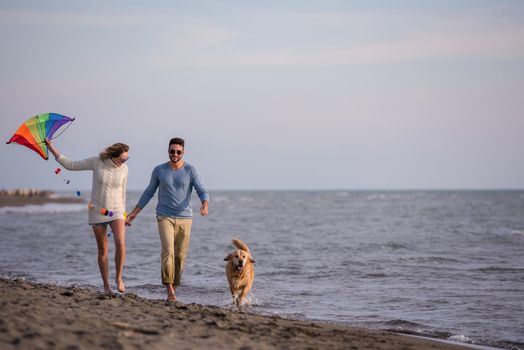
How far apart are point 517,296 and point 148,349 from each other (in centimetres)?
725

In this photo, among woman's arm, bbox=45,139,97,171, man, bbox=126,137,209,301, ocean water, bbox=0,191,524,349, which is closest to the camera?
woman's arm, bbox=45,139,97,171

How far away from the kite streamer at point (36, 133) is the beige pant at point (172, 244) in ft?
5.35

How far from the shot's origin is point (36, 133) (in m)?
8.00

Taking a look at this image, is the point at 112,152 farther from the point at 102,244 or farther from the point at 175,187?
the point at 102,244

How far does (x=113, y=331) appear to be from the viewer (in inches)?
209

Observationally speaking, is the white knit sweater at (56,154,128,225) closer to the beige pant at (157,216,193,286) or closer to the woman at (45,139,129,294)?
the woman at (45,139,129,294)

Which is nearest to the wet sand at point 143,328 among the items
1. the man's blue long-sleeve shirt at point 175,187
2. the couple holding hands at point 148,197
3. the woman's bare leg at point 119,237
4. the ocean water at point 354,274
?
the woman's bare leg at point 119,237

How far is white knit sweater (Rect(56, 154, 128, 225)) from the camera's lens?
25.4 feet

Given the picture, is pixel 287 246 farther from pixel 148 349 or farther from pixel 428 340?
pixel 148 349

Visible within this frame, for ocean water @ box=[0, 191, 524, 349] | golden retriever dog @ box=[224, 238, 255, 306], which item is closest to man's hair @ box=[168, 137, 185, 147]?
golden retriever dog @ box=[224, 238, 255, 306]

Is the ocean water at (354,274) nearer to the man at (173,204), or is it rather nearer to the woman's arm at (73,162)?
the man at (173,204)

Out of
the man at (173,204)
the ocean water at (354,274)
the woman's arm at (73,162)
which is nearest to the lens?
the woman's arm at (73,162)

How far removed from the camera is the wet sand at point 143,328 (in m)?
5.01

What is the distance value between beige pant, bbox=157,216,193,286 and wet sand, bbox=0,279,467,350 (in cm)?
81
